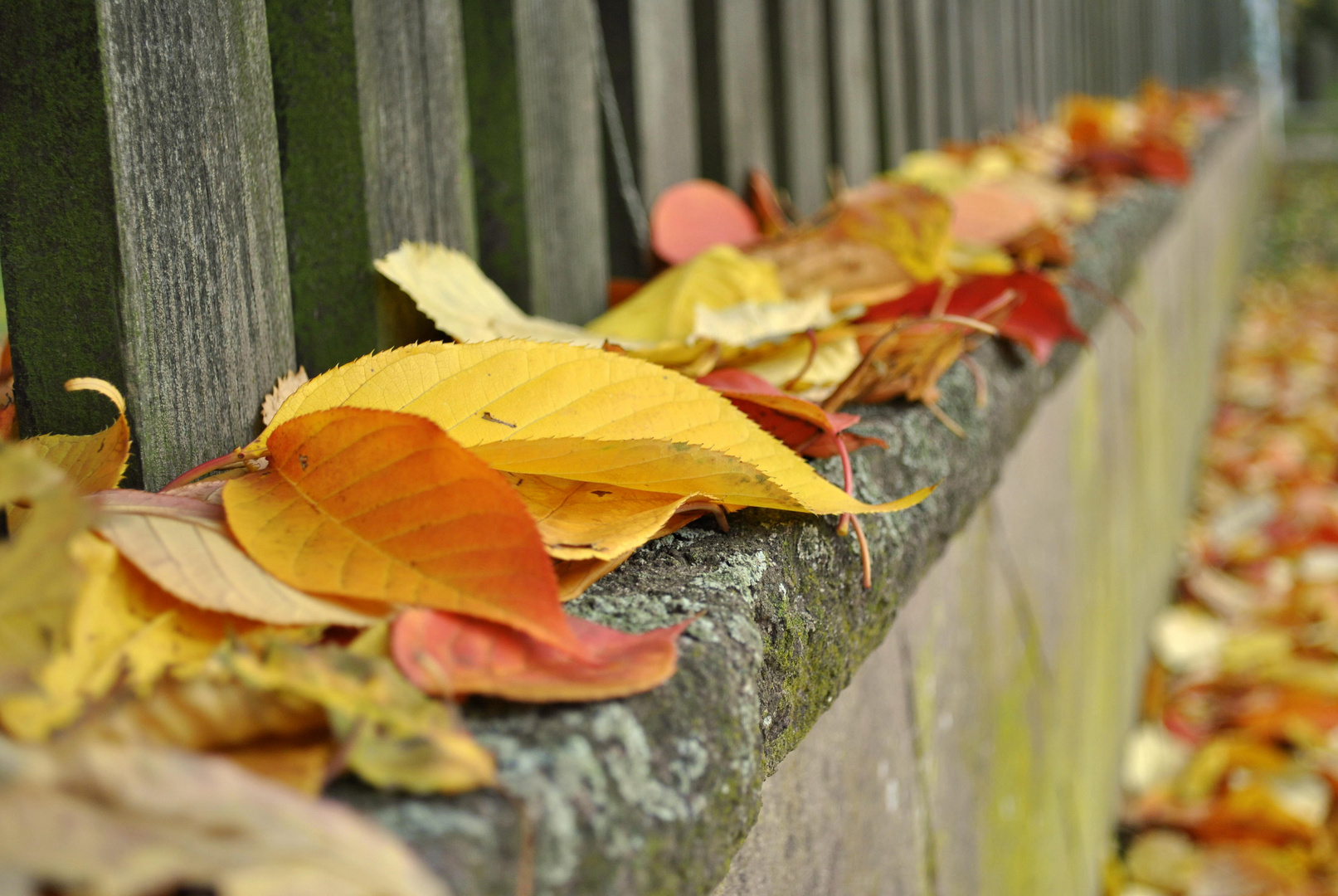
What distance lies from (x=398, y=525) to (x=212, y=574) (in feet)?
0.25

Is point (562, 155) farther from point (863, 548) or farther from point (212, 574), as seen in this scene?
point (212, 574)

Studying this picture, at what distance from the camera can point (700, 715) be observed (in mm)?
485

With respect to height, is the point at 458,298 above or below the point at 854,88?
below

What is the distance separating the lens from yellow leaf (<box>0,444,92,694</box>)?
382 mm

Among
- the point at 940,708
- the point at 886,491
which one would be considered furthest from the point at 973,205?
the point at 886,491

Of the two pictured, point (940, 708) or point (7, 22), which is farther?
point (940, 708)

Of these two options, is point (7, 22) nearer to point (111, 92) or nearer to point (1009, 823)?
point (111, 92)

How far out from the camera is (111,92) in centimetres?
59

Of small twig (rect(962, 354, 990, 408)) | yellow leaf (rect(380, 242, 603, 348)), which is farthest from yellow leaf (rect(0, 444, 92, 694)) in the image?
small twig (rect(962, 354, 990, 408))

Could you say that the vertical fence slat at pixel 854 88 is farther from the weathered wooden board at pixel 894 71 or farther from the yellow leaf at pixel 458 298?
the yellow leaf at pixel 458 298

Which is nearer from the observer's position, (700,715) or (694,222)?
(700,715)

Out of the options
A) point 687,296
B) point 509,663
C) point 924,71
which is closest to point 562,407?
point 509,663

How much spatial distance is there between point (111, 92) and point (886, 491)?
21.2 inches

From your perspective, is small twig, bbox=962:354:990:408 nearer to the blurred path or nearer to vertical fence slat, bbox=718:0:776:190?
vertical fence slat, bbox=718:0:776:190
